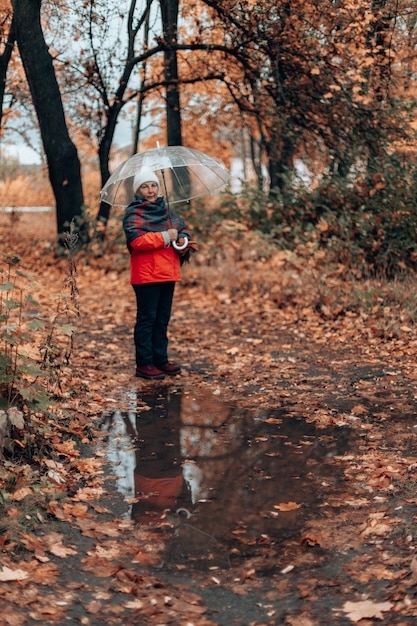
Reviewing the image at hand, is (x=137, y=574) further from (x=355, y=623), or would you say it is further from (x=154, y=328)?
(x=154, y=328)

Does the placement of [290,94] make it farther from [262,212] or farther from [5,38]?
[5,38]

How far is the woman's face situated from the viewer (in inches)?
269

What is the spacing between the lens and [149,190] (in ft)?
22.4

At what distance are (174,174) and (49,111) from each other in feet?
22.4

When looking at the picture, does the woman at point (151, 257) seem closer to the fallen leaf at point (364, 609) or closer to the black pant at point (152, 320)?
the black pant at point (152, 320)

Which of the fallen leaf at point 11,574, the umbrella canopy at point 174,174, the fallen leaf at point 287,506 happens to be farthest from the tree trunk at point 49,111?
the fallen leaf at point 11,574

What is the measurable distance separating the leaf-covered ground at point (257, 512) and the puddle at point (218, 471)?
0.04 meters

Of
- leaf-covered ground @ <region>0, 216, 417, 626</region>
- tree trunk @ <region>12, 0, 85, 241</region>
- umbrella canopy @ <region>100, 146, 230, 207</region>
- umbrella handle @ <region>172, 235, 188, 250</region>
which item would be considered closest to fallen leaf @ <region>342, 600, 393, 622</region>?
leaf-covered ground @ <region>0, 216, 417, 626</region>

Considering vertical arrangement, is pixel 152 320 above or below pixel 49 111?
below

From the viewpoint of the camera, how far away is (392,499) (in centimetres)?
452

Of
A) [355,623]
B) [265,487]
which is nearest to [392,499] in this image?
[265,487]

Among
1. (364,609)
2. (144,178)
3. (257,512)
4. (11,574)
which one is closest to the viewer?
(364,609)

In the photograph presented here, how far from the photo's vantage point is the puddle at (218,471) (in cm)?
418

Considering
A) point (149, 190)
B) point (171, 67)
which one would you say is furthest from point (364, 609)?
point (171, 67)
